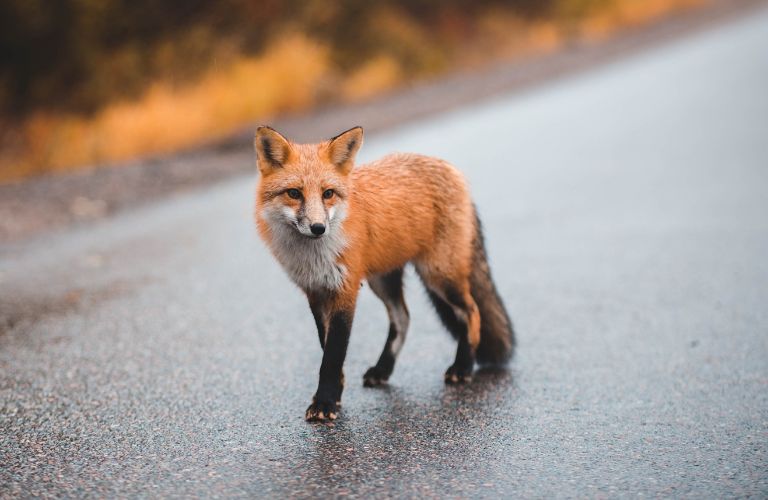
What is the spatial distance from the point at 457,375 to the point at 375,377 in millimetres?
433

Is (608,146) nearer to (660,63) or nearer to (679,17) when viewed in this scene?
(660,63)

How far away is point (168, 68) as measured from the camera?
16359mm

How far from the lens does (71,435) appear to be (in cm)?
416

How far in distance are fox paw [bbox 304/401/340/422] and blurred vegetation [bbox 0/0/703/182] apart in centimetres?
906

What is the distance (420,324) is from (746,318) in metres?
2.04

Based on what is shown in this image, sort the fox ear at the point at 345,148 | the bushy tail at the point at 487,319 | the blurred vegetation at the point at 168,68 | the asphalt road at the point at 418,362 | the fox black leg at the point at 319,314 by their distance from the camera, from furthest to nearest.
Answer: the blurred vegetation at the point at 168,68
the bushy tail at the point at 487,319
the fox black leg at the point at 319,314
the fox ear at the point at 345,148
the asphalt road at the point at 418,362

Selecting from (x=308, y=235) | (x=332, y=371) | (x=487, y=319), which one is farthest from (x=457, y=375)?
(x=308, y=235)

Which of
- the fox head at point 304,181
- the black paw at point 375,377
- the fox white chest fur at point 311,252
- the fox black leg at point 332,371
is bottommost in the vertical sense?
the black paw at point 375,377

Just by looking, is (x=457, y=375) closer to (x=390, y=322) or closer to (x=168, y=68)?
(x=390, y=322)

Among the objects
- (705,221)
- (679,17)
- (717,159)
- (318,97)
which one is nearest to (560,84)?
(318,97)

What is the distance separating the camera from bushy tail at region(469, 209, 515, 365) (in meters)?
5.05

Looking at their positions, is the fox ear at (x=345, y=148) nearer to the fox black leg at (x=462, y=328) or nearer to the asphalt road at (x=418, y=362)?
the fox black leg at (x=462, y=328)

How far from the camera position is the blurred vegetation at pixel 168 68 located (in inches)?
536

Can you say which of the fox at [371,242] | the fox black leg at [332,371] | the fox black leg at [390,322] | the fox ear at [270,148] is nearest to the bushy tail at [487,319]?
the fox at [371,242]
